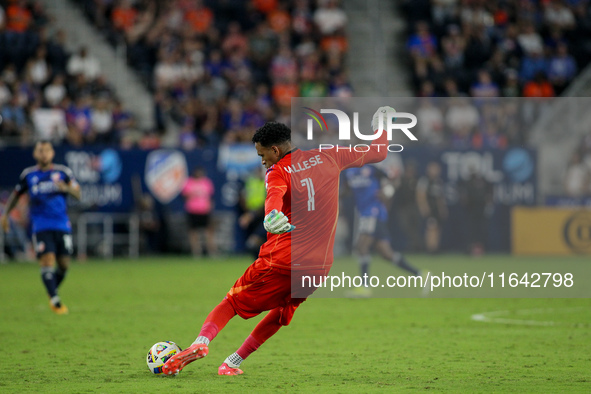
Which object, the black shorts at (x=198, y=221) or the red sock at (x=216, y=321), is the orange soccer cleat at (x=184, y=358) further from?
the black shorts at (x=198, y=221)

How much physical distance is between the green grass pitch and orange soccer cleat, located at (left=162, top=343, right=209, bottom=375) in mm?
138

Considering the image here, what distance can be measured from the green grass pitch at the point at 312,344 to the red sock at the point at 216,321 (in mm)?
422

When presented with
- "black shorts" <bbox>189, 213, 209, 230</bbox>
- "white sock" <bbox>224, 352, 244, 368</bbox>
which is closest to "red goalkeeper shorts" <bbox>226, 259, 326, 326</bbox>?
"white sock" <bbox>224, 352, 244, 368</bbox>

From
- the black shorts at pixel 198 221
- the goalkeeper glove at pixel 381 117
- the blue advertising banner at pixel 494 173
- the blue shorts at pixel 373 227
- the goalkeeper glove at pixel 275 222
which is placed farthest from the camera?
the black shorts at pixel 198 221

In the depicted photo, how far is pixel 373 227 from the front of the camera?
49.0ft

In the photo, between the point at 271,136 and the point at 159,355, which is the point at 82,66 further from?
the point at 271,136

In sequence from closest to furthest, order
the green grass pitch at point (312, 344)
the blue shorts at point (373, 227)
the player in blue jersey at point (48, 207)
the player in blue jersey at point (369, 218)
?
1. the green grass pitch at point (312, 344)
2. the player in blue jersey at point (48, 207)
3. the player in blue jersey at point (369, 218)
4. the blue shorts at point (373, 227)

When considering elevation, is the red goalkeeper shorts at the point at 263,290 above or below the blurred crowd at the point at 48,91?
below

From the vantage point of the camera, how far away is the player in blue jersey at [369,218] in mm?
14688

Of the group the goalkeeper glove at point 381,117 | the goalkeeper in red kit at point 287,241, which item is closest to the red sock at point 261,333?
the goalkeeper in red kit at point 287,241

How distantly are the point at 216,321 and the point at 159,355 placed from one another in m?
0.64

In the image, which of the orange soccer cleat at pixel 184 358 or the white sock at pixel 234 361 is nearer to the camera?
the orange soccer cleat at pixel 184 358

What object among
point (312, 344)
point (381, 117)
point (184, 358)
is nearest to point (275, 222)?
point (184, 358)

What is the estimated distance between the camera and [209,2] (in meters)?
27.7
